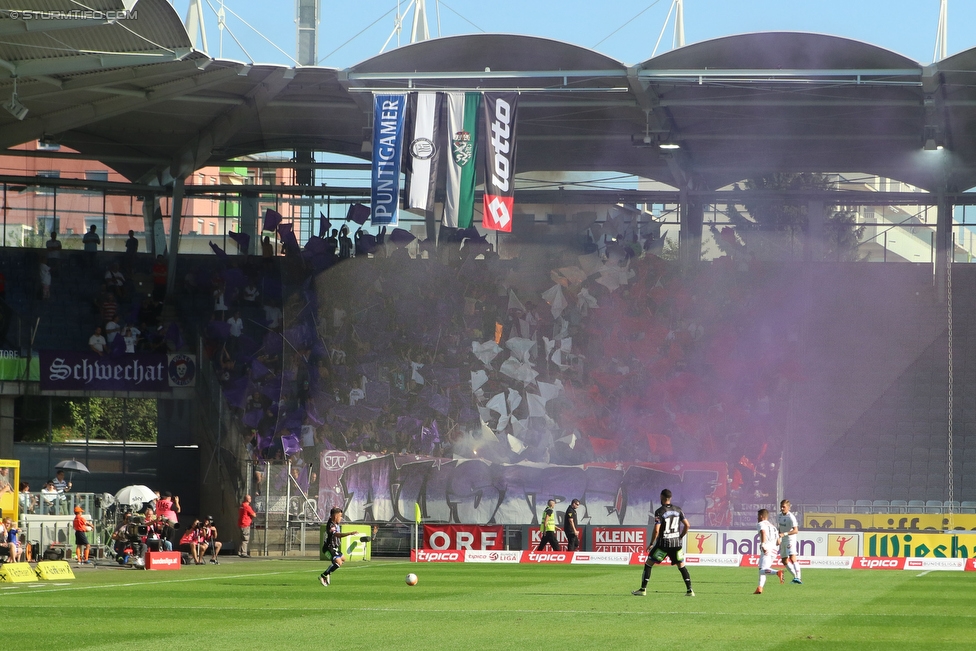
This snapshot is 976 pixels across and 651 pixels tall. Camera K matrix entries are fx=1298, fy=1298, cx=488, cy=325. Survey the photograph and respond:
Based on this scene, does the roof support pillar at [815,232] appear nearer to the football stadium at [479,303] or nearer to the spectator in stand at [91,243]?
the football stadium at [479,303]

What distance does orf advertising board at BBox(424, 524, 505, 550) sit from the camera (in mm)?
34219

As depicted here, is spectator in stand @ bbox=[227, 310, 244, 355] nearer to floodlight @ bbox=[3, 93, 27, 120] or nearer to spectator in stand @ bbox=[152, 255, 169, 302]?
spectator in stand @ bbox=[152, 255, 169, 302]

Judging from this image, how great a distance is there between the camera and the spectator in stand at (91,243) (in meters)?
42.8

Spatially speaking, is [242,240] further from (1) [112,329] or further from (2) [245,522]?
(2) [245,522]

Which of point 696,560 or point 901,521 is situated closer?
point 696,560

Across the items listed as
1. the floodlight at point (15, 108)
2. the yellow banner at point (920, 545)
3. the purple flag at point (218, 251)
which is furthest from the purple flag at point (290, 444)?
the yellow banner at point (920, 545)

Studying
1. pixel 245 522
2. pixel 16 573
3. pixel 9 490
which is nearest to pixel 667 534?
pixel 16 573

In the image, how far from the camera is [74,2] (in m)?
25.5

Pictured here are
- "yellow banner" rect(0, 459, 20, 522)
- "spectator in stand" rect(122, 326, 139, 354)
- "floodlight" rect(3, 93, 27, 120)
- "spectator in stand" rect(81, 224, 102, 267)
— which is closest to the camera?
"yellow banner" rect(0, 459, 20, 522)

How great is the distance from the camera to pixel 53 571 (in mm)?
23812

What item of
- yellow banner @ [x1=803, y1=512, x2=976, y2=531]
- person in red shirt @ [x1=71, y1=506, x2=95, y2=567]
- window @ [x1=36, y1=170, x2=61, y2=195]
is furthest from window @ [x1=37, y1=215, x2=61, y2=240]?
yellow banner @ [x1=803, y1=512, x2=976, y2=531]

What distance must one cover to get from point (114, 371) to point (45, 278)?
4.45 metres

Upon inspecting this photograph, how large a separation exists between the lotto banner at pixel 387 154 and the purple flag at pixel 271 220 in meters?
10.7

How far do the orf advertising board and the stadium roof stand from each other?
11.6 meters
